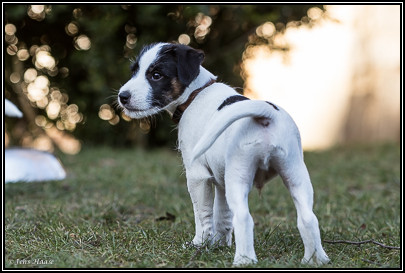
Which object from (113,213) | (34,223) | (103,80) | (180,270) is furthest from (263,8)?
(180,270)

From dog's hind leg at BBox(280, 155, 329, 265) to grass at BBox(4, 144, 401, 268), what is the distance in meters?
0.12

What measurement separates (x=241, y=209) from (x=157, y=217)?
2.00 m

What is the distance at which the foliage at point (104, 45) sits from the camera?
8.95 metres

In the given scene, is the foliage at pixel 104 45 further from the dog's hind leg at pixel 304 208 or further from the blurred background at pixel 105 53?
the dog's hind leg at pixel 304 208

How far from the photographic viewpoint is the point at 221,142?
127 inches

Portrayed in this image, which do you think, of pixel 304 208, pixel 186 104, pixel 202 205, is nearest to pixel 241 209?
pixel 304 208

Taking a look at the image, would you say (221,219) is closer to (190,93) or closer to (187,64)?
(190,93)

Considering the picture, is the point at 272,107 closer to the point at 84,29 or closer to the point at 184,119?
the point at 184,119

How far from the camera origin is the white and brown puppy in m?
3.00

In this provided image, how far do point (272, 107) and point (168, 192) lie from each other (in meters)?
3.20

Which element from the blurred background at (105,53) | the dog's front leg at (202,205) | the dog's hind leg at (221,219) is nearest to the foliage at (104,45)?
the blurred background at (105,53)

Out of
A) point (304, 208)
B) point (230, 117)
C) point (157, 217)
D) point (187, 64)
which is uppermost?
point (187, 64)

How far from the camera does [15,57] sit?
384 inches

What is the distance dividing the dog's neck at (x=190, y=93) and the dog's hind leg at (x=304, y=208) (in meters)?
0.89
